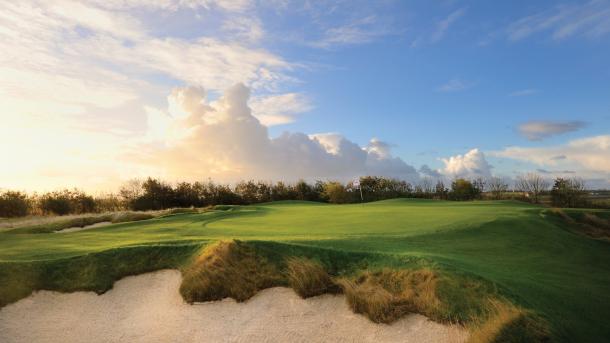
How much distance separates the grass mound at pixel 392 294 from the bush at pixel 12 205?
40923 millimetres

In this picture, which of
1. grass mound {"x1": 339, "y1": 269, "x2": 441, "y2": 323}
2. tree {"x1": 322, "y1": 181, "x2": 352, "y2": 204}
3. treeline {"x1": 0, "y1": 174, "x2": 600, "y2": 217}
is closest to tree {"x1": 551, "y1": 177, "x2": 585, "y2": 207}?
treeline {"x1": 0, "y1": 174, "x2": 600, "y2": 217}

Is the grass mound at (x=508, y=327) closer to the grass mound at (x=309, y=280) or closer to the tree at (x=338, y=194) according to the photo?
the grass mound at (x=309, y=280)

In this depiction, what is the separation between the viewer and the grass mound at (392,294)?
7.85 m

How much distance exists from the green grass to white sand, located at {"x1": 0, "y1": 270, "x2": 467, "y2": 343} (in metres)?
0.50

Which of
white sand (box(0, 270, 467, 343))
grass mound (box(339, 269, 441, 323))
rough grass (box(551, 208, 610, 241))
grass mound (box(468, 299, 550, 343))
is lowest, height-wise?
white sand (box(0, 270, 467, 343))

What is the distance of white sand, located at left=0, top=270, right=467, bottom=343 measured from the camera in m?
7.74

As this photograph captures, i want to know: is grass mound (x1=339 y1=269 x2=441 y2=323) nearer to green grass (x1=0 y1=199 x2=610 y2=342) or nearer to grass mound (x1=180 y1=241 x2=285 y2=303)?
green grass (x1=0 y1=199 x2=610 y2=342)

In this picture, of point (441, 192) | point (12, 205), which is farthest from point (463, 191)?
point (12, 205)

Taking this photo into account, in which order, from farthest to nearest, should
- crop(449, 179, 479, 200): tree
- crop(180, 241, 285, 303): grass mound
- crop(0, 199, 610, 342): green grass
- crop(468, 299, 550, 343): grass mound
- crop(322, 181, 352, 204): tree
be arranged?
crop(449, 179, 479, 200): tree < crop(322, 181, 352, 204): tree < crop(180, 241, 285, 303): grass mound < crop(0, 199, 610, 342): green grass < crop(468, 299, 550, 343): grass mound

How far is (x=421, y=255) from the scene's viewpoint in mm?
9766

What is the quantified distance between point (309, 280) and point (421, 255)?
8.72 ft

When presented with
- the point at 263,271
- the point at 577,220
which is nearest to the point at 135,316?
the point at 263,271

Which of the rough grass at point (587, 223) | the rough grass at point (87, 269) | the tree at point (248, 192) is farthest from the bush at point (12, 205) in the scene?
the rough grass at point (587, 223)

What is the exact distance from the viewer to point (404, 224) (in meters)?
16.7
